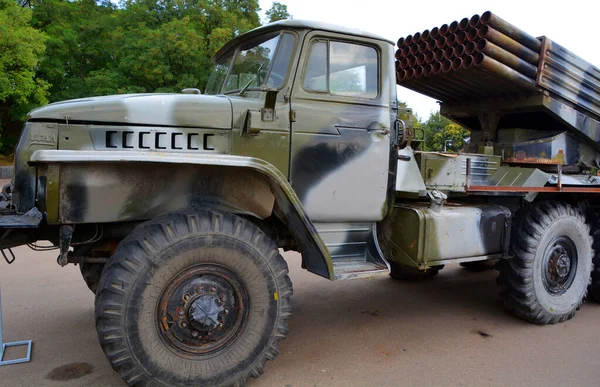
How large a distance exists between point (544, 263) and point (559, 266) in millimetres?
218

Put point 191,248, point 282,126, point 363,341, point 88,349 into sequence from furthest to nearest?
point 363,341 < point 88,349 < point 282,126 < point 191,248

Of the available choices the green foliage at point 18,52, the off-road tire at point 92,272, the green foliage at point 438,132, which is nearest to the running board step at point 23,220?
the off-road tire at point 92,272

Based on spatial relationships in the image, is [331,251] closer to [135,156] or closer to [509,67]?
[135,156]

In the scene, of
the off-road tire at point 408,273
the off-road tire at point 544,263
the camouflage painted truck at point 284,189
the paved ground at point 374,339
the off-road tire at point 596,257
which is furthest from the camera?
the off-road tire at point 408,273

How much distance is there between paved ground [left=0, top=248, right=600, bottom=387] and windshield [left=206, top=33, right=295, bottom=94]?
2265 mm

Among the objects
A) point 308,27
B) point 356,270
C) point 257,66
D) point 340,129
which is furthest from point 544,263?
point 257,66

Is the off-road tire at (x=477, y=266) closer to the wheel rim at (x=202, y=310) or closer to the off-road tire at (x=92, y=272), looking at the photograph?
the wheel rim at (x=202, y=310)

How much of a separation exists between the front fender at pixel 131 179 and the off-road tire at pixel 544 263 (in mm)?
2331

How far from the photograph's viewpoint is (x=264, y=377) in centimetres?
359

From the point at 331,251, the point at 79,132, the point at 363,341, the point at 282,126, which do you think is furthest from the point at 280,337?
the point at 79,132

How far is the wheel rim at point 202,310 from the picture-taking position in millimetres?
3113

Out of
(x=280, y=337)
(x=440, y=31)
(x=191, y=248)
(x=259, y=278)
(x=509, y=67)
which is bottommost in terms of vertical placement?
(x=280, y=337)

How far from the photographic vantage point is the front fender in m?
2.90

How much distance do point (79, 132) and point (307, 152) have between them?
1.62 meters
